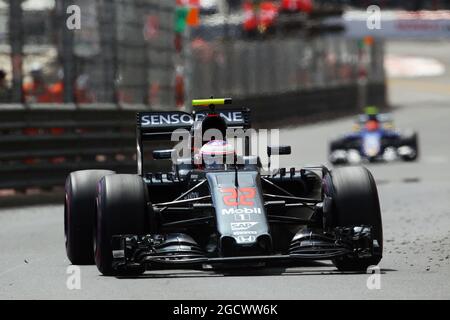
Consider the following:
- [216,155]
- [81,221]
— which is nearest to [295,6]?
[81,221]

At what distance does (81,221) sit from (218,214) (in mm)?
1687

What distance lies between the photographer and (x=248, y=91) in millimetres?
39906

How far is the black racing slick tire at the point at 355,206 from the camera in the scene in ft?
37.1

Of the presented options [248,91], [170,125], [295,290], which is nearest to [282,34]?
[248,91]

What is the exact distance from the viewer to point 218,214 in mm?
11094

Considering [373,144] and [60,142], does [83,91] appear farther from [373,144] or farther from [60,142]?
[373,144]

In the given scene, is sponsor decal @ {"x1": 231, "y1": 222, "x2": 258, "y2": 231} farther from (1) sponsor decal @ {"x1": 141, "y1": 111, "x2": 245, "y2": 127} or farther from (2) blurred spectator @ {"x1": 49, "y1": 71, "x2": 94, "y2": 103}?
(2) blurred spectator @ {"x1": 49, "y1": 71, "x2": 94, "y2": 103}

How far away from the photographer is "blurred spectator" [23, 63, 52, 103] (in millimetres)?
20438

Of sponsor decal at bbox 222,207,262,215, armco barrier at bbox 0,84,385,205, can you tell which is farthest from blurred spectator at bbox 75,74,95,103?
sponsor decal at bbox 222,207,262,215

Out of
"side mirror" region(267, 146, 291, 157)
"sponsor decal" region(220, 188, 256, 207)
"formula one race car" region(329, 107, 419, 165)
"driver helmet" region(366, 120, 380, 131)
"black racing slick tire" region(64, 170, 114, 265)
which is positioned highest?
"side mirror" region(267, 146, 291, 157)

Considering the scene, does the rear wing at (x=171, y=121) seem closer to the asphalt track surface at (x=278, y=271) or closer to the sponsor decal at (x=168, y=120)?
the sponsor decal at (x=168, y=120)

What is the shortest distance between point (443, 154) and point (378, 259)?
69.8 ft

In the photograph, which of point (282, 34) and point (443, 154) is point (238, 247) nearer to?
point (443, 154)

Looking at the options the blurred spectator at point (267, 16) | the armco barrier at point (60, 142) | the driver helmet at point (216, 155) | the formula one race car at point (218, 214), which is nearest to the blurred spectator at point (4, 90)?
the armco barrier at point (60, 142)
